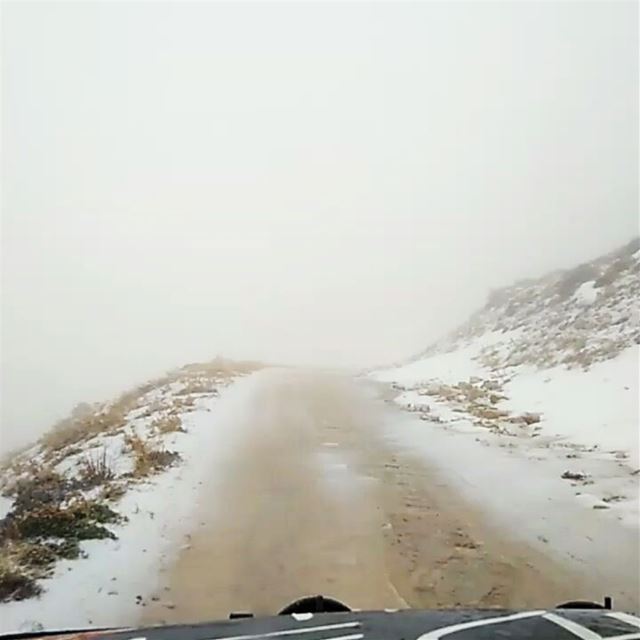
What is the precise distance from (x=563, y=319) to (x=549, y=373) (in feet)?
0.69

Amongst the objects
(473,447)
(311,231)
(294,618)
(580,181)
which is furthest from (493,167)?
(294,618)

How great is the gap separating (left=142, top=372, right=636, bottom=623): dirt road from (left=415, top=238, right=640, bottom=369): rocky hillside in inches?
18.5

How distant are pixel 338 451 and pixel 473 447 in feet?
1.51

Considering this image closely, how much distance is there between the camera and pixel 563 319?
3174 mm

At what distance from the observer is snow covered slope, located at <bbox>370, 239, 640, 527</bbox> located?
9.81 ft

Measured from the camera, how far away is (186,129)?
3012 mm

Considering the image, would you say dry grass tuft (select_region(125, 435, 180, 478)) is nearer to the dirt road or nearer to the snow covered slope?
the dirt road

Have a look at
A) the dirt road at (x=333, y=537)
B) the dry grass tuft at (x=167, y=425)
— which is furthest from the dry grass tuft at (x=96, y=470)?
the dirt road at (x=333, y=537)

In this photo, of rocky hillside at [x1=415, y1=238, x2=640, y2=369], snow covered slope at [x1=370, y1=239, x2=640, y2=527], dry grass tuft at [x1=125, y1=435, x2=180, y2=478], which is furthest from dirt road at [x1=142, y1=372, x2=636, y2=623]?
rocky hillside at [x1=415, y1=238, x2=640, y2=369]

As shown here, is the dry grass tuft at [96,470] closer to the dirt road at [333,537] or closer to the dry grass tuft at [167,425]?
the dry grass tuft at [167,425]

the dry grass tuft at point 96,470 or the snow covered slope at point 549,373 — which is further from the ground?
the snow covered slope at point 549,373

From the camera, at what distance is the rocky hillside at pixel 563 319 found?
123 inches

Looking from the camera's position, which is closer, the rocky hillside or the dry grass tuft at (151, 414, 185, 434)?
the dry grass tuft at (151, 414, 185, 434)

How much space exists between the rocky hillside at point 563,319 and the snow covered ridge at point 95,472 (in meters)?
0.82
